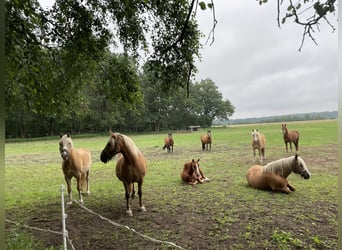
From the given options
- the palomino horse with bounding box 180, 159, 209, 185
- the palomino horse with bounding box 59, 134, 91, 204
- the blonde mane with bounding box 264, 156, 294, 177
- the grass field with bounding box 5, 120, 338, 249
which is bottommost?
the grass field with bounding box 5, 120, 338, 249

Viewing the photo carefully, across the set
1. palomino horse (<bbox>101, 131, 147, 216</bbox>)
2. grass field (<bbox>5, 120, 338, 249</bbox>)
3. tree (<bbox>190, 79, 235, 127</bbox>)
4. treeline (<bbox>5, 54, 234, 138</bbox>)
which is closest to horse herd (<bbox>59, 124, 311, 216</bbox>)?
palomino horse (<bbox>101, 131, 147, 216</bbox>)

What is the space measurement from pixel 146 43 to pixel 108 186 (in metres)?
2.67

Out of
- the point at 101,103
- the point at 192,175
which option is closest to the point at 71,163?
the point at 101,103

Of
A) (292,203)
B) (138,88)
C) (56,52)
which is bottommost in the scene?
(292,203)

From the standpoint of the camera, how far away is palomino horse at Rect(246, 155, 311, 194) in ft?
10.8

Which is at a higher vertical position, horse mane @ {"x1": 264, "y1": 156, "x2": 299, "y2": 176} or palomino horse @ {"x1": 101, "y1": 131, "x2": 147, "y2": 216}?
palomino horse @ {"x1": 101, "y1": 131, "x2": 147, "y2": 216}

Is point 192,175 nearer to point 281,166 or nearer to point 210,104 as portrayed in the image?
point 281,166

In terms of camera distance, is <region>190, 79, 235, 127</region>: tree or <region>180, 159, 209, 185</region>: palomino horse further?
<region>190, 79, 235, 127</region>: tree

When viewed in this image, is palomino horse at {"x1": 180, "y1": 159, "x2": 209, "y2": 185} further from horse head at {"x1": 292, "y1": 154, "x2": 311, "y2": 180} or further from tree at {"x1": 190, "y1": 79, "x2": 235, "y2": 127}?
tree at {"x1": 190, "y1": 79, "x2": 235, "y2": 127}

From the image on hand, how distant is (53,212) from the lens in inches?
119

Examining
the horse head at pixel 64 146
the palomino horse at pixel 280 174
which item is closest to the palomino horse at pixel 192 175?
the palomino horse at pixel 280 174

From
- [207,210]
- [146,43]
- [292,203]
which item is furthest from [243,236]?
[146,43]

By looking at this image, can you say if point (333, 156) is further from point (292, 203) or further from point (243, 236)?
point (243, 236)

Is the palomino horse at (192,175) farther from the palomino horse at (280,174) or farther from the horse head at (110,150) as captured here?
the horse head at (110,150)
